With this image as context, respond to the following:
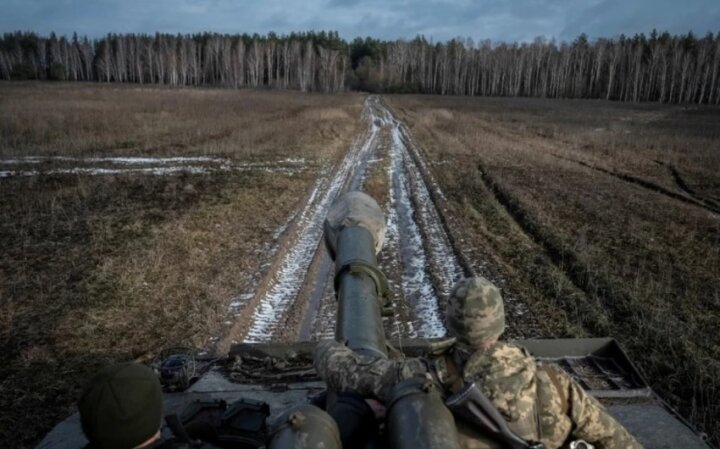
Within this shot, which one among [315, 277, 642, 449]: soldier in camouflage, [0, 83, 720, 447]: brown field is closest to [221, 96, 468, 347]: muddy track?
[0, 83, 720, 447]: brown field

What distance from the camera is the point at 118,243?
36.0ft

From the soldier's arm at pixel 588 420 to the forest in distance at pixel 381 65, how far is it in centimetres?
8614

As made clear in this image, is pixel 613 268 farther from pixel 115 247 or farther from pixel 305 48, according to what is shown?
pixel 305 48

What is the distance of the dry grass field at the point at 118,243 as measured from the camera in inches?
276

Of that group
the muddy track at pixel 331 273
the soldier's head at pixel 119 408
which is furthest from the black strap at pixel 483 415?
the muddy track at pixel 331 273

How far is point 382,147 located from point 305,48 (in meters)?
82.8

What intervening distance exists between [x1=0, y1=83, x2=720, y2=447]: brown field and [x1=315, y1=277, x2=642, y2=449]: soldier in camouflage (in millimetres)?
3217

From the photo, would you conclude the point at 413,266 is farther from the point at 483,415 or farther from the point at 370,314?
the point at 483,415

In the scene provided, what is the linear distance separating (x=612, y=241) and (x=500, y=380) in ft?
31.2

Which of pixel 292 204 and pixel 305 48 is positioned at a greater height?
pixel 305 48

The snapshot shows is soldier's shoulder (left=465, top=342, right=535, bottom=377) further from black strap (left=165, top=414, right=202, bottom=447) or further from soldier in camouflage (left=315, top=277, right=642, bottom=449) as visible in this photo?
black strap (left=165, top=414, right=202, bottom=447)

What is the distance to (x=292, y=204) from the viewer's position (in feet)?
47.6

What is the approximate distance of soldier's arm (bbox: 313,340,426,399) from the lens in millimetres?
3225

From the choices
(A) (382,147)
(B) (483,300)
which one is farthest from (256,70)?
(B) (483,300)
